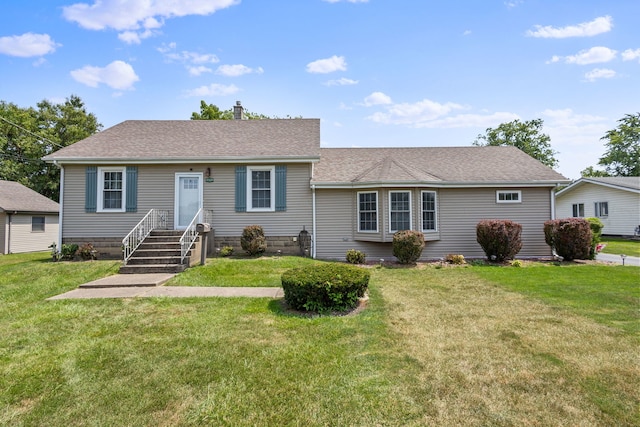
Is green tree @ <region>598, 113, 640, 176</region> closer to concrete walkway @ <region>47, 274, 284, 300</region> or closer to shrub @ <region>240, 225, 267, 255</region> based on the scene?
shrub @ <region>240, 225, 267, 255</region>

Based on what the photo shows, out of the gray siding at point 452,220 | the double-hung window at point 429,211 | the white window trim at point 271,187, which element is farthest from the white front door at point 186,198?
the double-hung window at point 429,211

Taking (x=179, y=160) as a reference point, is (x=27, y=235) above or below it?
below

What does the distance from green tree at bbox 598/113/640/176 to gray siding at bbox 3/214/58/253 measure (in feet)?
176

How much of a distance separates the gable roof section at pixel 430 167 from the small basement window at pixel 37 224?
1833 cm

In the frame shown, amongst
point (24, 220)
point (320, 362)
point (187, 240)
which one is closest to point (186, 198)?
point (187, 240)

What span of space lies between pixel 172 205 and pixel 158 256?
2970 millimetres

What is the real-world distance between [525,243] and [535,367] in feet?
33.7

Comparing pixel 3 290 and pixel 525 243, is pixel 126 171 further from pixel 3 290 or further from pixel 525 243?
pixel 525 243

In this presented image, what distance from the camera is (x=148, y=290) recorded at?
6.70 m

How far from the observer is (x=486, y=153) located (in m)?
14.6

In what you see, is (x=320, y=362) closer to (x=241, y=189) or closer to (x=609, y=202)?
(x=241, y=189)

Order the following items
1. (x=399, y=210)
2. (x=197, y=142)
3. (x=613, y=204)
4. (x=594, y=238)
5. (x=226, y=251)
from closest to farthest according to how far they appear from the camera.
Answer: (x=226, y=251) < (x=399, y=210) < (x=594, y=238) < (x=197, y=142) < (x=613, y=204)

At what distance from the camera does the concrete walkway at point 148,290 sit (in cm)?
627

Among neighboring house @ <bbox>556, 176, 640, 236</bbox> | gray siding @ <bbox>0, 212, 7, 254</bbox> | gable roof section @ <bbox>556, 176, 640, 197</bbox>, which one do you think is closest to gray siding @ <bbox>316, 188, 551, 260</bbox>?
gable roof section @ <bbox>556, 176, 640, 197</bbox>
